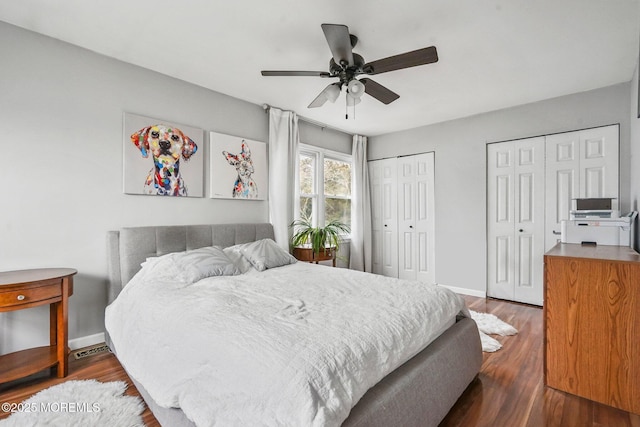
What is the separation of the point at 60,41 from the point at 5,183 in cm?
123

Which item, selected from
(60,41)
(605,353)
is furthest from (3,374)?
(605,353)

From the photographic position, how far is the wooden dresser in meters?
1.73

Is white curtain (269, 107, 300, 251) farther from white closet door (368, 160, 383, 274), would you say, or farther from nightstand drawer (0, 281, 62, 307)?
nightstand drawer (0, 281, 62, 307)

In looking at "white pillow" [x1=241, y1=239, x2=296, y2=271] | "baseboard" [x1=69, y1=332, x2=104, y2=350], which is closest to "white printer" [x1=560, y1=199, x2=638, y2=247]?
"white pillow" [x1=241, y1=239, x2=296, y2=271]

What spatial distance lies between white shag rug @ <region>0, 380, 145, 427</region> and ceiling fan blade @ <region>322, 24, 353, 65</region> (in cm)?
251

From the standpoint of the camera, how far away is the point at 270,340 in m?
1.21

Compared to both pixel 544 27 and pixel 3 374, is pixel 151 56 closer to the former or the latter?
pixel 3 374

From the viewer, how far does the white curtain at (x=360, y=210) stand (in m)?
5.03

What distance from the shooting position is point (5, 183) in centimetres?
216

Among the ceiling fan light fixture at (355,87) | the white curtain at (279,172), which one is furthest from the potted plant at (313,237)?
the ceiling fan light fixture at (355,87)

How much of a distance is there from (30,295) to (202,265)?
3.49ft

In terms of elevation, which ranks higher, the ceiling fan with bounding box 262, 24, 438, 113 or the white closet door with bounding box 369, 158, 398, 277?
the ceiling fan with bounding box 262, 24, 438, 113

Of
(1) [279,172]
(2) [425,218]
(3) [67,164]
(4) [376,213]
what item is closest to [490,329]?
(2) [425,218]

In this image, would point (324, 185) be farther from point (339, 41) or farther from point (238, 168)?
point (339, 41)
